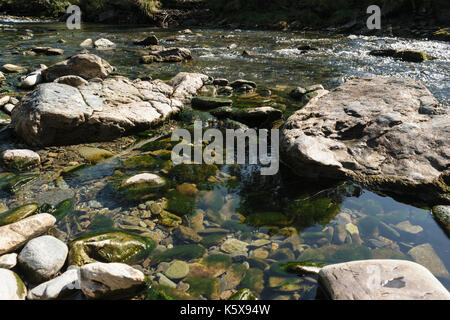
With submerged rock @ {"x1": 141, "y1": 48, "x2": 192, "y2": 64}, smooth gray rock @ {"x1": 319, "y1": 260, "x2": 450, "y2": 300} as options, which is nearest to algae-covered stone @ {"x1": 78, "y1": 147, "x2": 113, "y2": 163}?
smooth gray rock @ {"x1": 319, "y1": 260, "x2": 450, "y2": 300}

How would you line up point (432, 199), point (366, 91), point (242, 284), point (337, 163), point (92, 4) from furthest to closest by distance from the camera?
1. point (92, 4)
2. point (366, 91)
3. point (337, 163)
4. point (432, 199)
5. point (242, 284)

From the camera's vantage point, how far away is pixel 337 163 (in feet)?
11.2

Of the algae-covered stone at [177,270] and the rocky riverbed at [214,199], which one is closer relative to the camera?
the rocky riverbed at [214,199]

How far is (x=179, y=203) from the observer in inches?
124

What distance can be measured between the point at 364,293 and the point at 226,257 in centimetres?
105

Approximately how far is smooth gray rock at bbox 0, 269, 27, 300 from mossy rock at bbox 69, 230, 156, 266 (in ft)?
1.10

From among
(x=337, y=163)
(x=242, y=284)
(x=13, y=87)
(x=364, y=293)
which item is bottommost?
(x=242, y=284)

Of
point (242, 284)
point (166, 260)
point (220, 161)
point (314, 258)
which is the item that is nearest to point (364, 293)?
point (314, 258)

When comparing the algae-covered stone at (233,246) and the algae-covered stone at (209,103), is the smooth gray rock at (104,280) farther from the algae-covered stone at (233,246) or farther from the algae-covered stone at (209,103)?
the algae-covered stone at (209,103)

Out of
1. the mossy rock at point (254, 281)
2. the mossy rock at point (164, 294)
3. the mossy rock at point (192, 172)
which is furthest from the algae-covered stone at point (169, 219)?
the mossy rock at point (254, 281)

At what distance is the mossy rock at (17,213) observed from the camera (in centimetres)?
264

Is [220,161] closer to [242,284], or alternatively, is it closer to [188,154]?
[188,154]

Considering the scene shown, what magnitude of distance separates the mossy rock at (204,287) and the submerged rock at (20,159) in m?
2.52

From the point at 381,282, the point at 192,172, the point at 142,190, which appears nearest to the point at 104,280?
the point at 142,190
